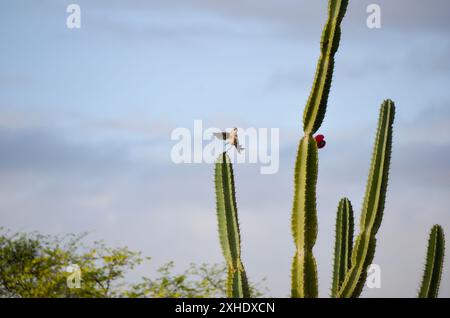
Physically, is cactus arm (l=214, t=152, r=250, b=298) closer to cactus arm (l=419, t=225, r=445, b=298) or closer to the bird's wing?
the bird's wing

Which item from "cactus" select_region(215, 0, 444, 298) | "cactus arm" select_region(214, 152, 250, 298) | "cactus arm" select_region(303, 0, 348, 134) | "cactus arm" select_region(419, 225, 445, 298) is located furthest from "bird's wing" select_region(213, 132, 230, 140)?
"cactus arm" select_region(419, 225, 445, 298)

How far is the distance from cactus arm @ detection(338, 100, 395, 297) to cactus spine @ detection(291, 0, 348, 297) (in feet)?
2.12

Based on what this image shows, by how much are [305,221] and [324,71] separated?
165 centimetres

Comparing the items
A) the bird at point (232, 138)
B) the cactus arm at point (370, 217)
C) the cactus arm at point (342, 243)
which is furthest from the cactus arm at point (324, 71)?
the cactus arm at point (342, 243)

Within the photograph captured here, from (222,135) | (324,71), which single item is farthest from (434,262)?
(222,135)

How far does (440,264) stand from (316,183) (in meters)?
1.86

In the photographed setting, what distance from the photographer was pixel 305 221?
7816 millimetres

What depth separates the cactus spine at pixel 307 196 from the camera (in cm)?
782

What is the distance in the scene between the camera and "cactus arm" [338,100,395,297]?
8.26m

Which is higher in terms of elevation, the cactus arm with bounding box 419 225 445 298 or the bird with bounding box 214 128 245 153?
the bird with bounding box 214 128 245 153

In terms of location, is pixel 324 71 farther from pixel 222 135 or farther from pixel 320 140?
pixel 222 135
